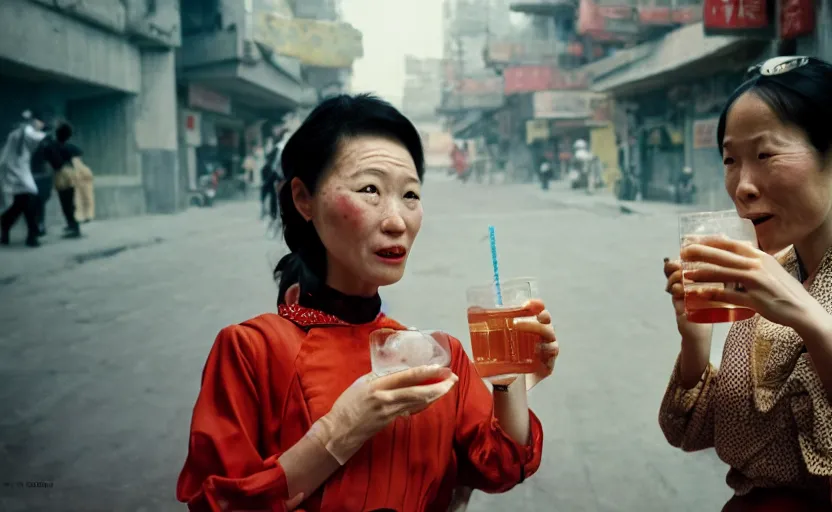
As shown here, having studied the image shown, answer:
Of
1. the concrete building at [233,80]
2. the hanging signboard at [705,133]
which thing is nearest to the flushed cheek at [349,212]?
the concrete building at [233,80]

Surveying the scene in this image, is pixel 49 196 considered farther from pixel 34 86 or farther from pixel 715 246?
pixel 715 246

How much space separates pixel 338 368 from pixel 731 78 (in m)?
3.92

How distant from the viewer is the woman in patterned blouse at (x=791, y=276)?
3.29ft

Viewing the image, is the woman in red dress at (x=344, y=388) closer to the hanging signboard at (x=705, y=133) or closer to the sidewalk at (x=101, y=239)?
the sidewalk at (x=101, y=239)

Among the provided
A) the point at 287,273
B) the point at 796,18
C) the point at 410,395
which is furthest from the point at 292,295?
the point at 796,18

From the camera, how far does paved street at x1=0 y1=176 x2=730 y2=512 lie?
2133mm

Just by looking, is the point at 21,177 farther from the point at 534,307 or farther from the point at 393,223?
the point at 534,307

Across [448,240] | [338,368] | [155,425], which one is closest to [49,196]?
[155,425]

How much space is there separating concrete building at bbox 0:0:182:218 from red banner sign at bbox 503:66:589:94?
121cm

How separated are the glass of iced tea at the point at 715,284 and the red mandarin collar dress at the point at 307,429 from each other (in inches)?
12.8

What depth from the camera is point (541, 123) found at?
9.74ft

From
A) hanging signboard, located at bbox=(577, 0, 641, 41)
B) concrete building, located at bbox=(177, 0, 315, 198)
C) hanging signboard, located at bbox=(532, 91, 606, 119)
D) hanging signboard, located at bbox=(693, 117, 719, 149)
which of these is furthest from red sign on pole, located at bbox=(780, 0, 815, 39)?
concrete building, located at bbox=(177, 0, 315, 198)

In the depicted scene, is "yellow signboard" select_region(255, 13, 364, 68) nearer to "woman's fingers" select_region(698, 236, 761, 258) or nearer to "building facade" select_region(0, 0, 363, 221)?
"building facade" select_region(0, 0, 363, 221)

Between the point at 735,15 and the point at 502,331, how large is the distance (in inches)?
91.7
